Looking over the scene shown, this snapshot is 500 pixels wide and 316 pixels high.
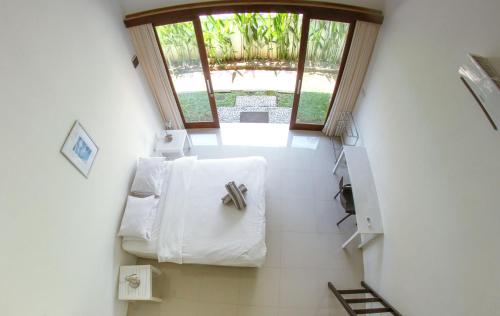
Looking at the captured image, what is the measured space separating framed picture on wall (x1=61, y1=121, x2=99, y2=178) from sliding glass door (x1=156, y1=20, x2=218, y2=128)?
1.64 meters

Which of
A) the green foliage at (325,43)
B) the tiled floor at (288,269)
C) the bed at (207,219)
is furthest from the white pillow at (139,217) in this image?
the green foliage at (325,43)

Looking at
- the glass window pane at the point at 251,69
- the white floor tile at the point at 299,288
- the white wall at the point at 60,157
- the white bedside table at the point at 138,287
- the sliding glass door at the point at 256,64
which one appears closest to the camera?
the white wall at the point at 60,157

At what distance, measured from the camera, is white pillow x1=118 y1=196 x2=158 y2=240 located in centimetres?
308

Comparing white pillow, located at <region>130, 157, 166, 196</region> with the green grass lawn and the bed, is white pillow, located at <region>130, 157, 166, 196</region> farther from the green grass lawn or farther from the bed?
the green grass lawn

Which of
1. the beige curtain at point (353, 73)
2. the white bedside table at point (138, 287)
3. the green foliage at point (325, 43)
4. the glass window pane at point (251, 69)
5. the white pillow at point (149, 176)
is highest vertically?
the glass window pane at point (251, 69)

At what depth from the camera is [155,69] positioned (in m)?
3.83

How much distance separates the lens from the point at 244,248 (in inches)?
118

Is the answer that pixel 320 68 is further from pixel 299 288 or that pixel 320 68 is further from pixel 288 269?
pixel 299 288

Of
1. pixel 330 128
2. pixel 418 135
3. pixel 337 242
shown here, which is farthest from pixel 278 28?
pixel 337 242

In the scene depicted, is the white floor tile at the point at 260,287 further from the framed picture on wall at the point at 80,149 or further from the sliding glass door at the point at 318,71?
the sliding glass door at the point at 318,71

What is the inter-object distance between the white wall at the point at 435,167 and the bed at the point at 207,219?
4.46 feet

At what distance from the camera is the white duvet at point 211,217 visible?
3.04 meters

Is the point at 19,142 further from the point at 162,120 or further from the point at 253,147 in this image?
the point at 253,147

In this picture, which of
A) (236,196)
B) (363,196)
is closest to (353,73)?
(363,196)
